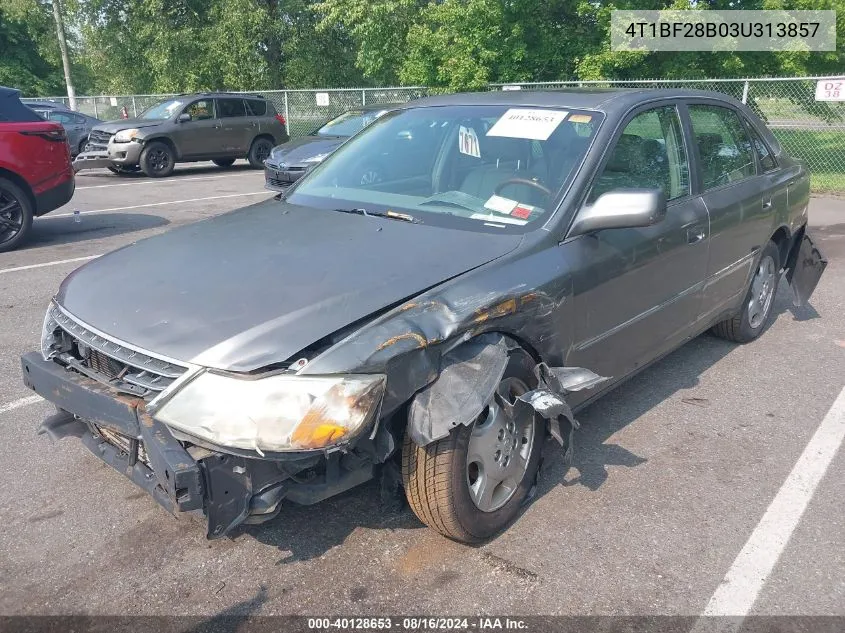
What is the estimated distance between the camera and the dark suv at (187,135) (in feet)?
48.4

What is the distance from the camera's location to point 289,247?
3.07 meters

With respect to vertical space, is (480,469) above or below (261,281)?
below

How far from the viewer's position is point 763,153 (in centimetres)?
494

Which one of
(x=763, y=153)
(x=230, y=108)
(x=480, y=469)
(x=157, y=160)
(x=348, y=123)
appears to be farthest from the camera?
(x=230, y=108)

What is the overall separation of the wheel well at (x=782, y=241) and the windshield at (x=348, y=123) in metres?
8.26

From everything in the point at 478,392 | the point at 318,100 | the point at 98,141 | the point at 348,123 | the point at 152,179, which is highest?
the point at 478,392

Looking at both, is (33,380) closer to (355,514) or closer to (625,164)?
(355,514)

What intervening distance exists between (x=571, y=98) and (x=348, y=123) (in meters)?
9.51

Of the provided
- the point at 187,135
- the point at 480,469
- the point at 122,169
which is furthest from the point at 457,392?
the point at 122,169

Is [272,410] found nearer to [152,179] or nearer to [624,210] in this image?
[624,210]

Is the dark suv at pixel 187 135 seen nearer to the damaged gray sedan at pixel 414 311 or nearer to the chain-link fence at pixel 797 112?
the chain-link fence at pixel 797 112

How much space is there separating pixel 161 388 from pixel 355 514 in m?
1.08

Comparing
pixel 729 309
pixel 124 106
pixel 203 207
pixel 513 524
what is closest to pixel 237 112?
pixel 203 207

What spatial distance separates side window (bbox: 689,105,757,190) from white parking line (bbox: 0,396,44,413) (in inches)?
159
